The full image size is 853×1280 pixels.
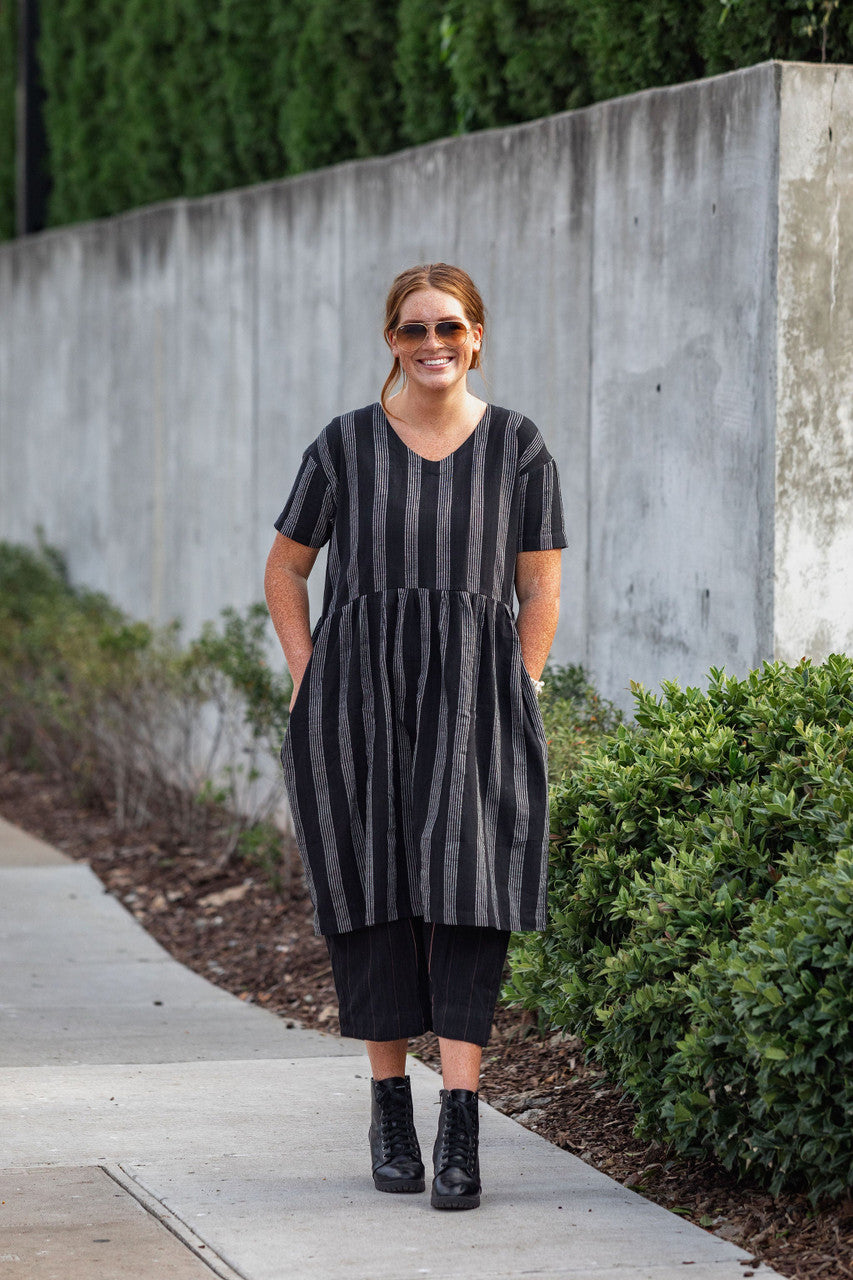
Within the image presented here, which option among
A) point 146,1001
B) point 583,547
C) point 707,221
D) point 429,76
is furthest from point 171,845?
point 707,221

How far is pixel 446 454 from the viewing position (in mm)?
3814

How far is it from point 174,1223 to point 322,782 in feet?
2.94

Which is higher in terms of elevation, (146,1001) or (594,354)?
(594,354)

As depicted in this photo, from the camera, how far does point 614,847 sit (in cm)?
404

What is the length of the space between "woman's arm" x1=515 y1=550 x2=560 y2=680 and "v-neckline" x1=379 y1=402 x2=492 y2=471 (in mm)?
261

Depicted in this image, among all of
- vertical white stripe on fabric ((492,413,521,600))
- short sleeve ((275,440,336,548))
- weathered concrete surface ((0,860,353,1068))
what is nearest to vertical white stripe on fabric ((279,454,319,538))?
short sleeve ((275,440,336,548))

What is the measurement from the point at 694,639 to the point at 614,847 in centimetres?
129

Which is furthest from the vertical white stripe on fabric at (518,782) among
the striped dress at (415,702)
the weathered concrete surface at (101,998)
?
the weathered concrete surface at (101,998)

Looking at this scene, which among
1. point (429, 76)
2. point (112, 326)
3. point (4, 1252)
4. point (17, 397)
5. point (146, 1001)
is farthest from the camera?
point (17, 397)

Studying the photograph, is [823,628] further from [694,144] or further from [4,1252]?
[4,1252]

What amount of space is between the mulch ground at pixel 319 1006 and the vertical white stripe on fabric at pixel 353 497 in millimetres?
1294

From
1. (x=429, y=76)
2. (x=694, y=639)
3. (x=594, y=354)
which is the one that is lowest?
(x=694, y=639)

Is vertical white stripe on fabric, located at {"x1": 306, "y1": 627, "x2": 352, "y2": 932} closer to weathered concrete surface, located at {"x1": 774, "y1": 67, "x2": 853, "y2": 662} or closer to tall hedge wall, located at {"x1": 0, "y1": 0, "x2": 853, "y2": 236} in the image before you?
weathered concrete surface, located at {"x1": 774, "y1": 67, "x2": 853, "y2": 662}

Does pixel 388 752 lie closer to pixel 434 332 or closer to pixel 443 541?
pixel 443 541
